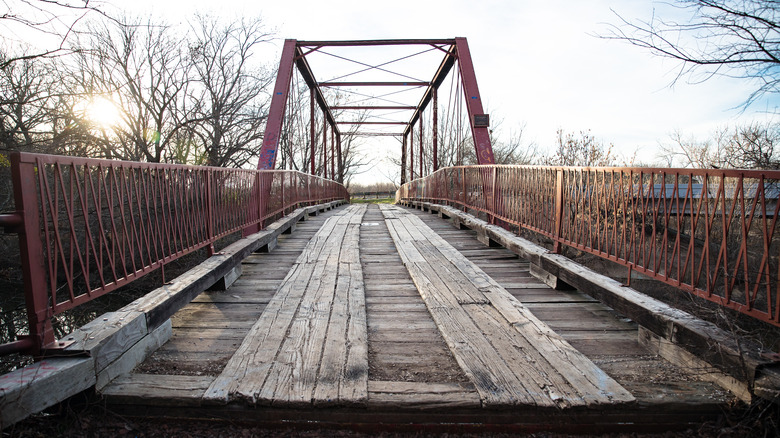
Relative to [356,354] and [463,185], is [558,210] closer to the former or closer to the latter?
[356,354]

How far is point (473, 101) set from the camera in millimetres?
9836

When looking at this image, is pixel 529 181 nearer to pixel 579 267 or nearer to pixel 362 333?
pixel 579 267

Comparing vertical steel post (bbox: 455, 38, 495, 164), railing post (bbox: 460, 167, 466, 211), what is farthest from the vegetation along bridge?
vertical steel post (bbox: 455, 38, 495, 164)

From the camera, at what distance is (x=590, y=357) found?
7.41 feet

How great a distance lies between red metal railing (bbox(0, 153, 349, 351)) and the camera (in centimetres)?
176

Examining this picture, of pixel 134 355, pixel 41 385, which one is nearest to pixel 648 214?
pixel 134 355

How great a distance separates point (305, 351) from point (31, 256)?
1.29m

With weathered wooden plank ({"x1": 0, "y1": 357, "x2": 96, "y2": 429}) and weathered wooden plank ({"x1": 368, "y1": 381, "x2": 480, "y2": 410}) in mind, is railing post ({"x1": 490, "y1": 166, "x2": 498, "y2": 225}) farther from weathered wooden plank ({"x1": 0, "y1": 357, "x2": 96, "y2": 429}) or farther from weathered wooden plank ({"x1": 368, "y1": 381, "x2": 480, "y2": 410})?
weathered wooden plank ({"x1": 0, "y1": 357, "x2": 96, "y2": 429})

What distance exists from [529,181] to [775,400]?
331 cm

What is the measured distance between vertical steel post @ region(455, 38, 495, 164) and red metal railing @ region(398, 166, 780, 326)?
97 cm

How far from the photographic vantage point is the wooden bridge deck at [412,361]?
5.76 feet

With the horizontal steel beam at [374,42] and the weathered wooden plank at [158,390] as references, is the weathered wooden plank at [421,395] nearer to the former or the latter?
the weathered wooden plank at [158,390]

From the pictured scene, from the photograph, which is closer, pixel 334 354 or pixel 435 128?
pixel 334 354

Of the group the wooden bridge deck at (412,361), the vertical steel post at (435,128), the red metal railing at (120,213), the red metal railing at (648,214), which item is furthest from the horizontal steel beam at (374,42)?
the wooden bridge deck at (412,361)
